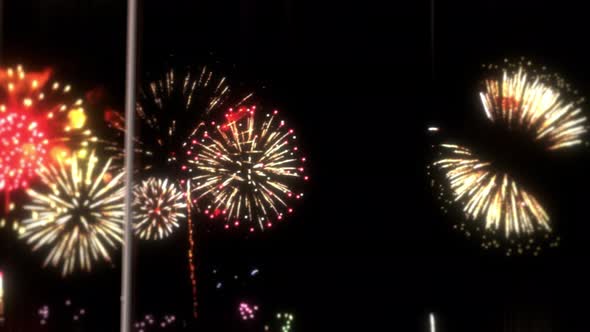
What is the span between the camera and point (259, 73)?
3604 millimetres

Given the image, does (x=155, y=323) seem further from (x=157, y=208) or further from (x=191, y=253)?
(x=157, y=208)

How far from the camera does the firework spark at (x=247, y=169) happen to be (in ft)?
11.7

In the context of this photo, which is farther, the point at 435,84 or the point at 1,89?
the point at 1,89

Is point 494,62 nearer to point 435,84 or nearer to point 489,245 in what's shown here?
point 435,84

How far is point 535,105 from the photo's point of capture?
3.40m

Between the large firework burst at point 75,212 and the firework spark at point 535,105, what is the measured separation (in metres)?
1.60

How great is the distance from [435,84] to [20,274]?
76.3 inches

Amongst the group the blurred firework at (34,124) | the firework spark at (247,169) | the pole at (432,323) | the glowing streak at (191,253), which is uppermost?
the blurred firework at (34,124)

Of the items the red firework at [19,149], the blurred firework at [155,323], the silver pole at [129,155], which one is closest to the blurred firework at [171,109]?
the silver pole at [129,155]

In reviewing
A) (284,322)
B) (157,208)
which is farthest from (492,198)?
(157,208)

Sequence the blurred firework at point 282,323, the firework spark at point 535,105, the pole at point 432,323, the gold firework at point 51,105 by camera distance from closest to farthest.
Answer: the firework spark at point 535,105 < the pole at point 432,323 < the blurred firework at point 282,323 < the gold firework at point 51,105

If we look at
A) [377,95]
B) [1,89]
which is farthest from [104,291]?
[377,95]

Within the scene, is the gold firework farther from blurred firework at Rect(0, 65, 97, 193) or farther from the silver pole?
the silver pole

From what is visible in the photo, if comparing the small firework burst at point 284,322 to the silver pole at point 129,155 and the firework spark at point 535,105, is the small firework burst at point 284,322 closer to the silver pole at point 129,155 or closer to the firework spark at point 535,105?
→ the silver pole at point 129,155
